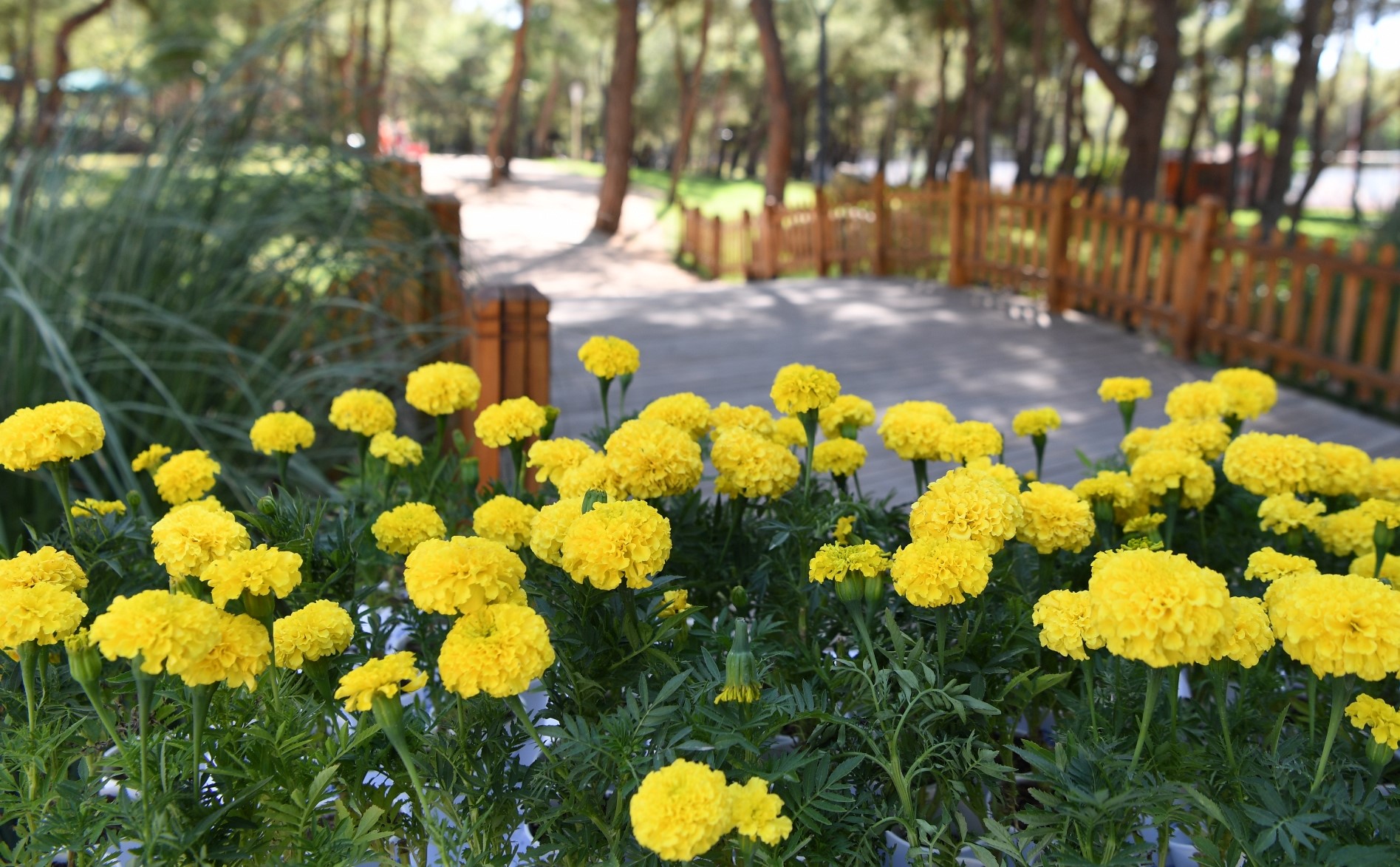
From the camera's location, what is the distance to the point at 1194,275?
7.01 m

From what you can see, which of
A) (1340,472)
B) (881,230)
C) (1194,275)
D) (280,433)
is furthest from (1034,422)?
(881,230)

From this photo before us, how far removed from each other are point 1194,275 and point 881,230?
4.26 m

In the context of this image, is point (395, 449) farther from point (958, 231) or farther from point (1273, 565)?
point (958, 231)

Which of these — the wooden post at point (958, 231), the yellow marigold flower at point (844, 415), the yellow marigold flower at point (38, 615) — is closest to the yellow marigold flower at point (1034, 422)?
the yellow marigold flower at point (844, 415)

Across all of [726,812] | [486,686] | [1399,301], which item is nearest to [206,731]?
[486,686]

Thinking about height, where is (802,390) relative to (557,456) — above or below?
above

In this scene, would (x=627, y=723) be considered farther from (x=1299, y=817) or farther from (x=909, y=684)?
(x=1299, y=817)

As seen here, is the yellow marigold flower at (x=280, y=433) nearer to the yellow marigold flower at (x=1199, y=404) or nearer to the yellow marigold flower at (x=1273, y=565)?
the yellow marigold flower at (x=1273, y=565)

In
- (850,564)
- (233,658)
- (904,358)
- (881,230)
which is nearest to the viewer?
(233,658)

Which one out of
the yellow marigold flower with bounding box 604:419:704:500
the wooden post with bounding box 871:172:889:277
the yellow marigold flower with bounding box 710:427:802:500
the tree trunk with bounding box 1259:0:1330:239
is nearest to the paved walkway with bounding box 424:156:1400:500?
the wooden post with bounding box 871:172:889:277

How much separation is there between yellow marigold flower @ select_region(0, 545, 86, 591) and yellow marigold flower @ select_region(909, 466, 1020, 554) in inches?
37.7

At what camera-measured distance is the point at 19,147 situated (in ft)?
12.5

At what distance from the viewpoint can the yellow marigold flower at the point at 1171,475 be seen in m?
1.58

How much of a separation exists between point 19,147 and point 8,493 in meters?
1.62
